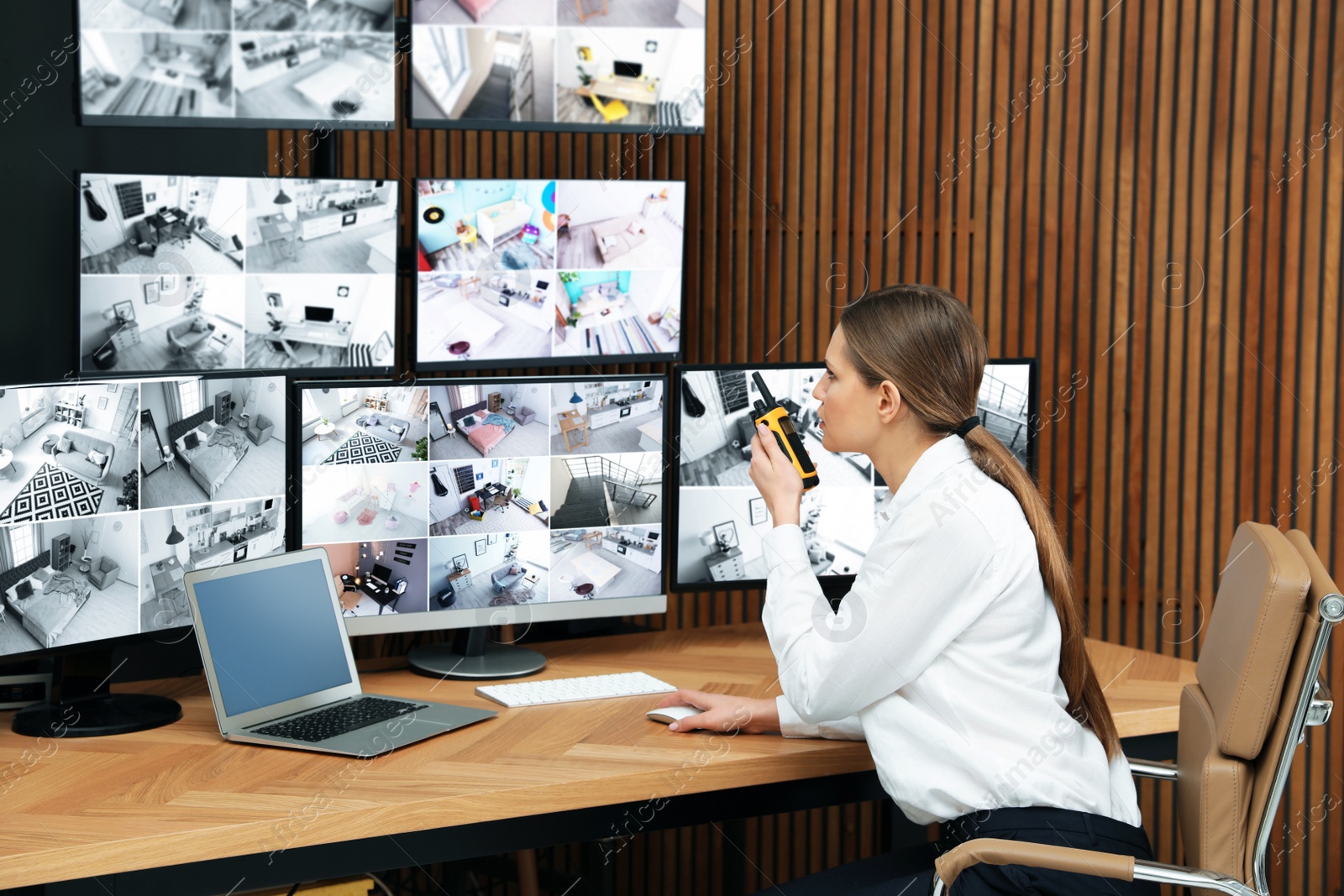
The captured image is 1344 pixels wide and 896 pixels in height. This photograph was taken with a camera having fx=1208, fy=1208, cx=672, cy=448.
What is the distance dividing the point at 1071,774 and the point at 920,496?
1.48 ft

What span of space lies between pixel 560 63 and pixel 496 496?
97 centimetres

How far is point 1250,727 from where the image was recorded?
1756 millimetres

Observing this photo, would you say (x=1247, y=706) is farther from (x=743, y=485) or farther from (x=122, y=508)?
(x=122, y=508)

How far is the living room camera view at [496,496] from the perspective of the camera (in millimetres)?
2285

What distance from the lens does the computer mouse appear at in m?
2.08

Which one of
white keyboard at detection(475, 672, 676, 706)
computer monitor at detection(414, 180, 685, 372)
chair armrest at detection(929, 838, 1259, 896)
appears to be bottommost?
chair armrest at detection(929, 838, 1259, 896)

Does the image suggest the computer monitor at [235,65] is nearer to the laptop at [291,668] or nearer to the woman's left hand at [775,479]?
the laptop at [291,668]

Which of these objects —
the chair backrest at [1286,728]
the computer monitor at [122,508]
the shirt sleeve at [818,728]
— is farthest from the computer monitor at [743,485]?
the chair backrest at [1286,728]

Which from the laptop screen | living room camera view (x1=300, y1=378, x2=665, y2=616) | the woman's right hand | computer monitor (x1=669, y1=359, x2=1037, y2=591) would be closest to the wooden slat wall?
computer monitor (x1=669, y1=359, x2=1037, y2=591)

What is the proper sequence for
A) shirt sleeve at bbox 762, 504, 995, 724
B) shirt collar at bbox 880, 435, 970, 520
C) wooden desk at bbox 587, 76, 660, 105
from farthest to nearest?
wooden desk at bbox 587, 76, 660, 105
shirt collar at bbox 880, 435, 970, 520
shirt sleeve at bbox 762, 504, 995, 724

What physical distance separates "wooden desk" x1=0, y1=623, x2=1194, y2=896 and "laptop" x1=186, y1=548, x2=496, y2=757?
0.04 m

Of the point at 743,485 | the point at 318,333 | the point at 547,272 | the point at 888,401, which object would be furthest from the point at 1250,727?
the point at 318,333

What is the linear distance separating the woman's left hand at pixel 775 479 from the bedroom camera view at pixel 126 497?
2.91ft

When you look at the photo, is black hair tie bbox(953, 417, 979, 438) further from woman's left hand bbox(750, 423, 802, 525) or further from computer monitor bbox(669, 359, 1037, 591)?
computer monitor bbox(669, 359, 1037, 591)
